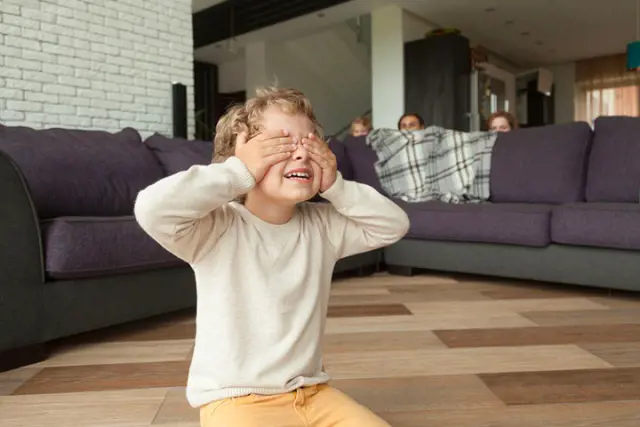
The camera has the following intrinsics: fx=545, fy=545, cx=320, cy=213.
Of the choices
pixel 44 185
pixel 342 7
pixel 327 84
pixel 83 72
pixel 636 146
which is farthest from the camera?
pixel 327 84

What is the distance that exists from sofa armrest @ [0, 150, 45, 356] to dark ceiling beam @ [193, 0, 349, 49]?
190 inches

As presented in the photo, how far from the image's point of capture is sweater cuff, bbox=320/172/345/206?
0.86m

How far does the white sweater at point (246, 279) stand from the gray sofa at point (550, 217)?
5.98 feet

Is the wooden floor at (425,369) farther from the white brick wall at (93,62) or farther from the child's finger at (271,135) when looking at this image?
the white brick wall at (93,62)

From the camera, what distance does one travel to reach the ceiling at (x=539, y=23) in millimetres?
6066

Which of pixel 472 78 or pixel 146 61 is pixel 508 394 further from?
pixel 472 78

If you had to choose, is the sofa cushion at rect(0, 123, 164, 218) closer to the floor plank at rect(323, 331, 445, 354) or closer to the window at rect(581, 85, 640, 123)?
the floor plank at rect(323, 331, 445, 354)

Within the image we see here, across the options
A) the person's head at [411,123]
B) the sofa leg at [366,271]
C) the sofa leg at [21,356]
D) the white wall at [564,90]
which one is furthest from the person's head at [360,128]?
the white wall at [564,90]

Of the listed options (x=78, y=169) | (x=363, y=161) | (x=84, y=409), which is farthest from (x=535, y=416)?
(x=363, y=161)

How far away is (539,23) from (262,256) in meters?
6.99

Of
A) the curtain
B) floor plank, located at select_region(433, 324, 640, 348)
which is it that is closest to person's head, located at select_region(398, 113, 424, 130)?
floor plank, located at select_region(433, 324, 640, 348)

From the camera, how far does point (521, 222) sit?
255cm

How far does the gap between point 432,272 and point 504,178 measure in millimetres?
669

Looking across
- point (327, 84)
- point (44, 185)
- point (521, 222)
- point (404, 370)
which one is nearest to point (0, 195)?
point (44, 185)
